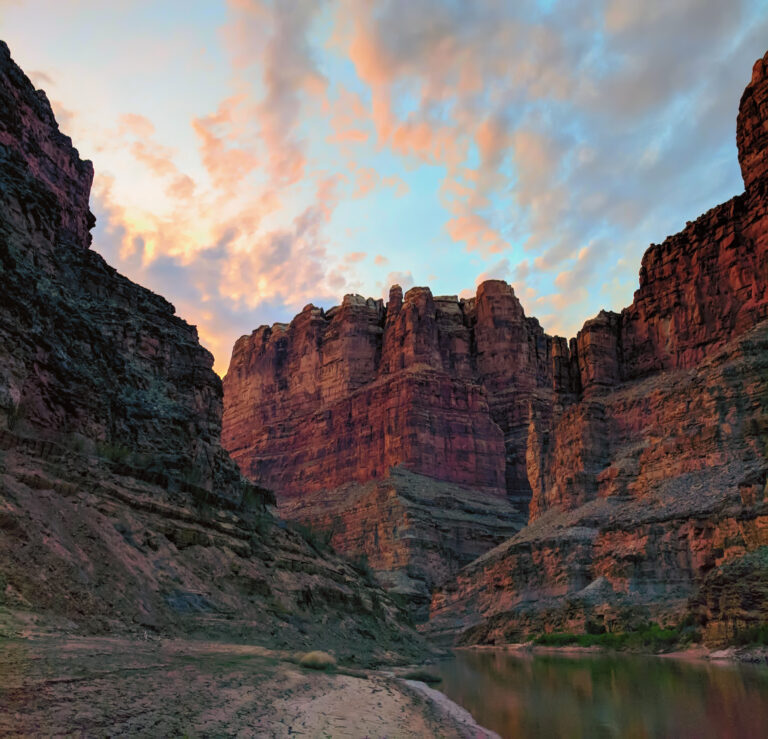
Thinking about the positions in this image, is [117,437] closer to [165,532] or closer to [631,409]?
[165,532]

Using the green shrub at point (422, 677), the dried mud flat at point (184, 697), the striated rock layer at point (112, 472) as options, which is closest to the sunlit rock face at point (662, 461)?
the green shrub at point (422, 677)

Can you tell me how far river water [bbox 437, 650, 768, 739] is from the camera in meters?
13.1

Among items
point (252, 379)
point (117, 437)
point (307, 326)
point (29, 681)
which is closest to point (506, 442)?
point (307, 326)

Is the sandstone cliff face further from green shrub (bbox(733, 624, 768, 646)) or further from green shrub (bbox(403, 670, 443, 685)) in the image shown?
green shrub (bbox(403, 670, 443, 685))

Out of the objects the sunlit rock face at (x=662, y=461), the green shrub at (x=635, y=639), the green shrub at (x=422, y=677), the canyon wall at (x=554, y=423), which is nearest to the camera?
the green shrub at (x=422, y=677)

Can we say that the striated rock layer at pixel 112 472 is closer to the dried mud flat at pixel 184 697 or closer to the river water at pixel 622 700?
the dried mud flat at pixel 184 697

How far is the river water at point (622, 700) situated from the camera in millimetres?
13055

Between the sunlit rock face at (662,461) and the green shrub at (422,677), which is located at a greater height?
the sunlit rock face at (662,461)

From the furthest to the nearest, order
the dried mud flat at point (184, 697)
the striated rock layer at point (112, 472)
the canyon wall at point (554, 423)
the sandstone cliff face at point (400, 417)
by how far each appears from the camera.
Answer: the sandstone cliff face at point (400, 417), the canyon wall at point (554, 423), the striated rock layer at point (112, 472), the dried mud flat at point (184, 697)

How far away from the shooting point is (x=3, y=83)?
36.7 metres

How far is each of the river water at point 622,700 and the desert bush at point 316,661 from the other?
12.1 ft

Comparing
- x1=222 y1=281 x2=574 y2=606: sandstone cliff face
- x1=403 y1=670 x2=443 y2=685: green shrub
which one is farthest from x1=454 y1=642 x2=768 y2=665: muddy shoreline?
x1=222 y1=281 x2=574 y2=606: sandstone cliff face

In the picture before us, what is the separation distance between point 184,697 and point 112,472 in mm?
16904

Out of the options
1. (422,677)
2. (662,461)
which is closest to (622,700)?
(422,677)
